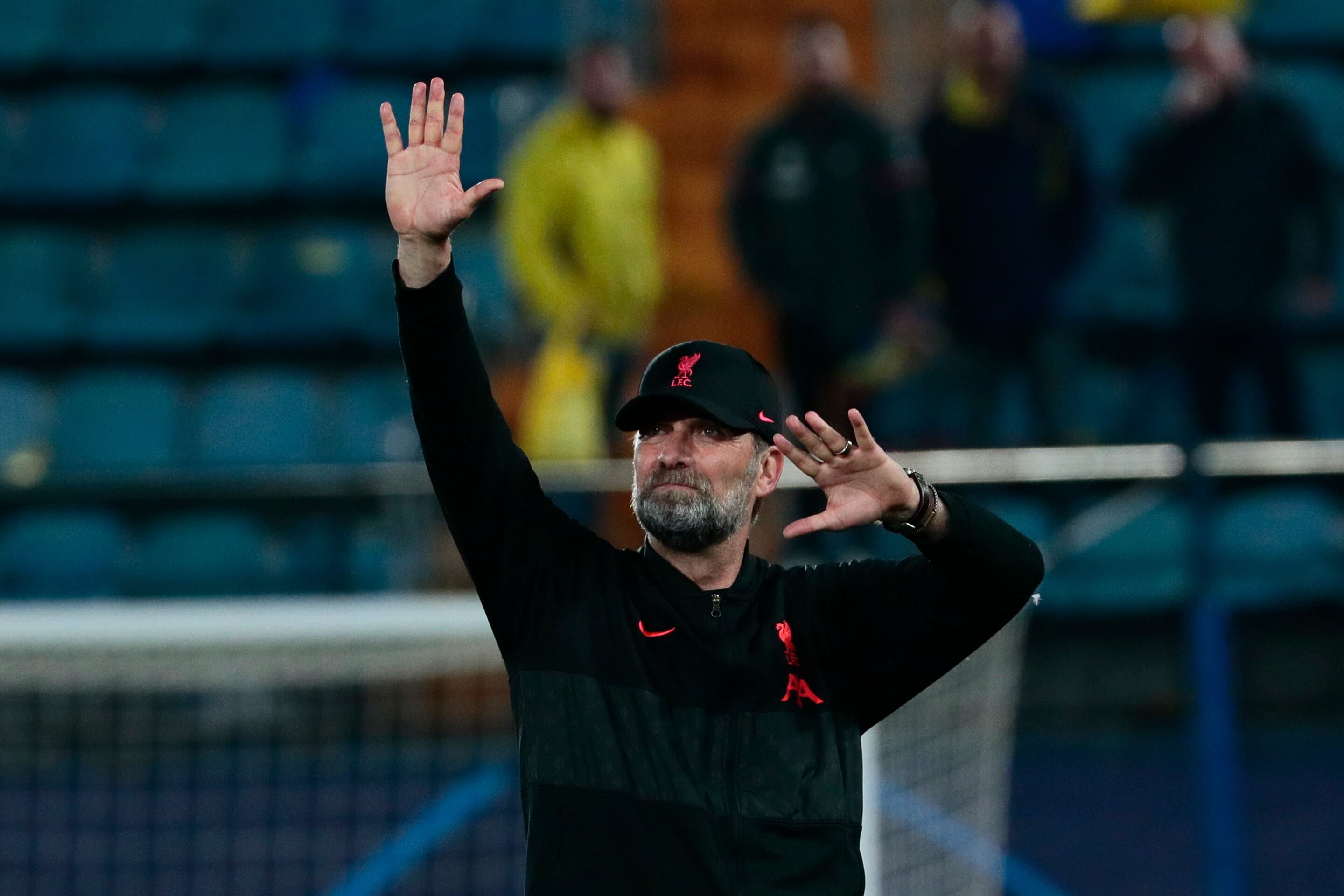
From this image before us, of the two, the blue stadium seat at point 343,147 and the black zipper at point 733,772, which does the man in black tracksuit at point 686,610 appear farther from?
the blue stadium seat at point 343,147

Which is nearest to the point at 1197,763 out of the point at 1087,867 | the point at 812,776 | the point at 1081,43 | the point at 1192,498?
the point at 1192,498

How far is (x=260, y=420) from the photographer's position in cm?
845

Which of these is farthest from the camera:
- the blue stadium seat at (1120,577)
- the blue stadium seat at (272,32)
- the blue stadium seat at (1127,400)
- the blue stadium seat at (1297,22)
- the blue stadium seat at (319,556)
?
the blue stadium seat at (272,32)

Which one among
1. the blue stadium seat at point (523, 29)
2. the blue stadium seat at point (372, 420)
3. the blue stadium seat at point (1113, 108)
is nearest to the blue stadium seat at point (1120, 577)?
the blue stadium seat at point (1113, 108)

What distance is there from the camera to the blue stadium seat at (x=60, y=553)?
24.9 feet

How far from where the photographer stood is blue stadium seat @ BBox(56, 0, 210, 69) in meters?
9.40

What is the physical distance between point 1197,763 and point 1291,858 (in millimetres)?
1633

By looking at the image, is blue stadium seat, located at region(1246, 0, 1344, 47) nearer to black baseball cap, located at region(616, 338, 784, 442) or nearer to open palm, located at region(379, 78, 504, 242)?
black baseball cap, located at region(616, 338, 784, 442)

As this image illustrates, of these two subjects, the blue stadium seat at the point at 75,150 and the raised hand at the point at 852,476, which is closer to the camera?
the raised hand at the point at 852,476

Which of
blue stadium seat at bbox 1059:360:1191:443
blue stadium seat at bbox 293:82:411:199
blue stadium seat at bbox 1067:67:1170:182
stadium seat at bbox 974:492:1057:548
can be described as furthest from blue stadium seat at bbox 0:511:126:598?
blue stadium seat at bbox 1067:67:1170:182

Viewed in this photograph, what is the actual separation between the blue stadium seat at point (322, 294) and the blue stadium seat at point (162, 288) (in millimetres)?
171

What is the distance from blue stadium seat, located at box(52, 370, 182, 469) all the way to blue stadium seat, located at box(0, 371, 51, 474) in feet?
0.21

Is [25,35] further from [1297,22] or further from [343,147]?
[1297,22]

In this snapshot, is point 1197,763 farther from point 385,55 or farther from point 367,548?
point 385,55
